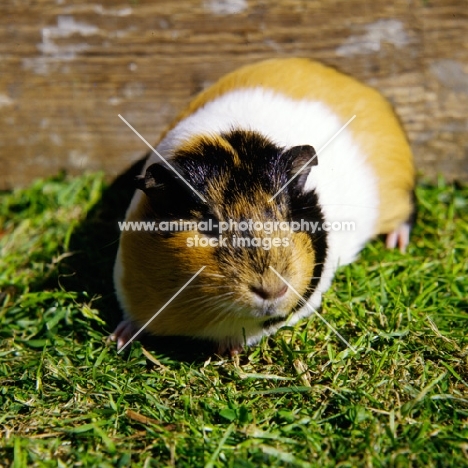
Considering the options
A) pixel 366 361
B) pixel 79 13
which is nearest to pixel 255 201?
pixel 366 361

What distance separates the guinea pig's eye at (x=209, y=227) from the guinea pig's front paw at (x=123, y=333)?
29.4 inches

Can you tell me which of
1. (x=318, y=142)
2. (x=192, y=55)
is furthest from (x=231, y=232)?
(x=192, y=55)

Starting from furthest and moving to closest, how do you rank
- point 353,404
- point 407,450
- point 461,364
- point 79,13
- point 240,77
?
point 79,13
point 240,77
point 461,364
point 353,404
point 407,450

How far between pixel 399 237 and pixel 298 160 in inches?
51.5

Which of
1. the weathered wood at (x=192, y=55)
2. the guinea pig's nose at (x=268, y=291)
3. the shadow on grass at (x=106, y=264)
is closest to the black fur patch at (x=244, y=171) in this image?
the guinea pig's nose at (x=268, y=291)

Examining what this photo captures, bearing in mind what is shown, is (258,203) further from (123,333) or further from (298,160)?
(123,333)

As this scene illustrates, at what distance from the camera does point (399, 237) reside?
12.0 feet

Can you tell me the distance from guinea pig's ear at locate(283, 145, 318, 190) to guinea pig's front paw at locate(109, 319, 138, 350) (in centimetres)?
112

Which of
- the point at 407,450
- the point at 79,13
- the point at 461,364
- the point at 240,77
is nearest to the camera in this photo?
the point at 407,450

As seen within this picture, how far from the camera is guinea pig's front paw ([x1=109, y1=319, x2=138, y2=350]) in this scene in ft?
9.85

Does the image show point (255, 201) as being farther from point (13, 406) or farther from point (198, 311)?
point (13, 406)

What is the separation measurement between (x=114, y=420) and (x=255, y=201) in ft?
3.57

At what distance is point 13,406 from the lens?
102 inches

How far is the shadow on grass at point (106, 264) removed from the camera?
120 inches
